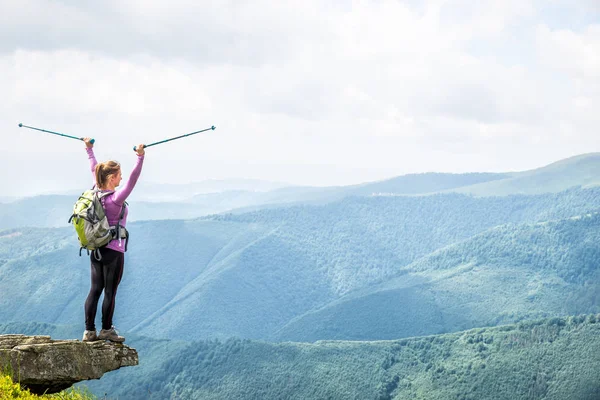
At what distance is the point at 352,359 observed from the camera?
404 ft

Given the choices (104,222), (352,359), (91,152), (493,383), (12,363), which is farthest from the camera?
(352,359)

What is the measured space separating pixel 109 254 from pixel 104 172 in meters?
1.65

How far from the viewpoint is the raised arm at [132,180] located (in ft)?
47.8

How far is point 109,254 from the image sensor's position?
14914 mm

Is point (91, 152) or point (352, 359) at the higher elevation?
point (91, 152)

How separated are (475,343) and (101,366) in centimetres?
11696

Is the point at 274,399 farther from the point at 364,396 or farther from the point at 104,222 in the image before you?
the point at 104,222

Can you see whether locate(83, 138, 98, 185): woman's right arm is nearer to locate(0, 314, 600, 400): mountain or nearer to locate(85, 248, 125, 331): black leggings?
locate(85, 248, 125, 331): black leggings

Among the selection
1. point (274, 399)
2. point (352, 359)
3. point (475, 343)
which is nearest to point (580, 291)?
point (475, 343)

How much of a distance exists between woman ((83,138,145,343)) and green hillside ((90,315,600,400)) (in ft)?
326

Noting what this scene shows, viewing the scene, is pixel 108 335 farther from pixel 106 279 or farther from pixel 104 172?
pixel 104 172

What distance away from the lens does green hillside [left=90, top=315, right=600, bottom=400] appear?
11081 centimetres

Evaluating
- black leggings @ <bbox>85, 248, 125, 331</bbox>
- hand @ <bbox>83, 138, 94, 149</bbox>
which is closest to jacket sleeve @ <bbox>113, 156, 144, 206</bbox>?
black leggings @ <bbox>85, 248, 125, 331</bbox>

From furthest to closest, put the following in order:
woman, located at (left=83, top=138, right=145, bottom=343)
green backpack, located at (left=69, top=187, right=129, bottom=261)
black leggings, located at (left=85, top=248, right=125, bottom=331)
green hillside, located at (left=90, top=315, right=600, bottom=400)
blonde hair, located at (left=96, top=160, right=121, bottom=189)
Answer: green hillside, located at (left=90, top=315, right=600, bottom=400)
black leggings, located at (left=85, top=248, right=125, bottom=331)
blonde hair, located at (left=96, top=160, right=121, bottom=189)
woman, located at (left=83, top=138, right=145, bottom=343)
green backpack, located at (left=69, top=187, right=129, bottom=261)
